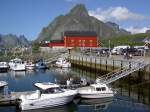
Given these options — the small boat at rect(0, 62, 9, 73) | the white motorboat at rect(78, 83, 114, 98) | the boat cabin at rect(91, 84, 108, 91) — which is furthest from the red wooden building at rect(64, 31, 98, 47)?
the white motorboat at rect(78, 83, 114, 98)

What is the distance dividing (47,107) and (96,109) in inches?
216

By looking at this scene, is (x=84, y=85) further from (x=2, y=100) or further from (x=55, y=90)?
(x=2, y=100)

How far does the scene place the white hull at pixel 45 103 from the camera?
1471 inches

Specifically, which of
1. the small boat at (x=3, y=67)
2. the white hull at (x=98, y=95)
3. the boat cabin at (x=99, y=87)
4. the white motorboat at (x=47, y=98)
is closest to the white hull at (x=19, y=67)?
the small boat at (x=3, y=67)

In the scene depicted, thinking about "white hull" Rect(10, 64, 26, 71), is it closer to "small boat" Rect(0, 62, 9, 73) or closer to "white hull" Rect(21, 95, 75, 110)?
"small boat" Rect(0, 62, 9, 73)

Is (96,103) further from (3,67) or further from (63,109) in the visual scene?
(3,67)

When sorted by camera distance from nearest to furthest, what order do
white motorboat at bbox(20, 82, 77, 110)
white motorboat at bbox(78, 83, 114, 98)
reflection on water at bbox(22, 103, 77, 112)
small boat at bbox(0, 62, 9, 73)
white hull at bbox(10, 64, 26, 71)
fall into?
1. white motorboat at bbox(20, 82, 77, 110)
2. reflection on water at bbox(22, 103, 77, 112)
3. white motorboat at bbox(78, 83, 114, 98)
4. white hull at bbox(10, 64, 26, 71)
5. small boat at bbox(0, 62, 9, 73)

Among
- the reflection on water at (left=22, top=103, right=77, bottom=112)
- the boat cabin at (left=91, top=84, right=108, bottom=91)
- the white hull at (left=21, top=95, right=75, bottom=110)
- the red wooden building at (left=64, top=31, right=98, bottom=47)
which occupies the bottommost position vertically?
the reflection on water at (left=22, top=103, right=77, bottom=112)

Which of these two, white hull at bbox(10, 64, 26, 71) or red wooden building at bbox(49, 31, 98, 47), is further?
red wooden building at bbox(49, 31, 98, 47)

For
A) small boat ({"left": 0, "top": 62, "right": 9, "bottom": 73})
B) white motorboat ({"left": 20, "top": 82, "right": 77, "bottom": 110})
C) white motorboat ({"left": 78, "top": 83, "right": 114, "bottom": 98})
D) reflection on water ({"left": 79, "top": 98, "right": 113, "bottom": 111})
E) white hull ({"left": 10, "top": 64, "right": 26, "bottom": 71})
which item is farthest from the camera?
small boat ({"left": 0, "top": 62, "right": 9, "bottom": 73})

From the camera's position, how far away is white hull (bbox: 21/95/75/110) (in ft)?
123

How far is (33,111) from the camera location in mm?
37500

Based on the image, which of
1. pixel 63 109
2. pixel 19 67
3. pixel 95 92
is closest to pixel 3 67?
pixel 19 67

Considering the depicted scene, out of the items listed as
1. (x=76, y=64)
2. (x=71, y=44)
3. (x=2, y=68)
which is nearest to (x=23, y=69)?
(x=2, y=68)
